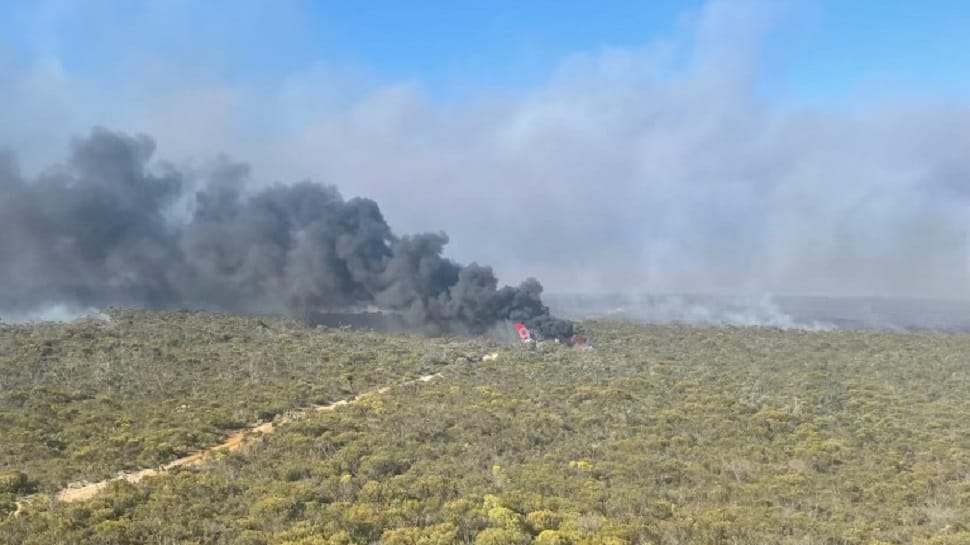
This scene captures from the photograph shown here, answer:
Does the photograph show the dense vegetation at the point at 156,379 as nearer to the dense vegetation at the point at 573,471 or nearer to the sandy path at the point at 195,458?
the sandy path at the point at 195,458

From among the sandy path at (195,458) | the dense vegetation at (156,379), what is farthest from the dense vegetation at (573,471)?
the sandy path at (195,458)

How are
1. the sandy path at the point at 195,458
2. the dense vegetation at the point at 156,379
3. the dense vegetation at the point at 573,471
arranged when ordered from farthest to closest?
the dense vegetation at the point at 156,379 < the sandy path at the point at 195,458 < the dense vegetation at the point at 573,471

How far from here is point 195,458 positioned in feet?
74.4

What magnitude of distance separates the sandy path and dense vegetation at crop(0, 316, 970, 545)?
41.9 inches

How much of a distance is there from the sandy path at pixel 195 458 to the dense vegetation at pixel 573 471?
107cm

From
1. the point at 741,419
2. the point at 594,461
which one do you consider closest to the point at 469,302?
the point at 741,419

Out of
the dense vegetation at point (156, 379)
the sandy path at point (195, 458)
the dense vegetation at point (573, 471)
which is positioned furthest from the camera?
the dense vegetation at point (156, 379)

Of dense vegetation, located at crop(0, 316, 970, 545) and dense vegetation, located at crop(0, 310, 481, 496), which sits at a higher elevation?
dense vegetation, located at crop(0, 310, 481, 496)

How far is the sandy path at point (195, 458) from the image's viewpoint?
18.5m

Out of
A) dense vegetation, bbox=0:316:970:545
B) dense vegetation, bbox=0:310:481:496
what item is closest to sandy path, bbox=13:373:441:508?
dense vegetation, bbox=0:310:481:496

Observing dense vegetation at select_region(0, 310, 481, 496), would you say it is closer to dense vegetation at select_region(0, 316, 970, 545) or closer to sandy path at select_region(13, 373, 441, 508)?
sandy path at select_region(13, 373, 441, 508)

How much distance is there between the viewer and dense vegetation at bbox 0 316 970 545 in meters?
15.9

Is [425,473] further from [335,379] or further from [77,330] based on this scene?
[77,330]

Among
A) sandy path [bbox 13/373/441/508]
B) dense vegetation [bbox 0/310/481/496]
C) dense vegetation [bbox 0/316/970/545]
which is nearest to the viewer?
dense vegetation [bbox 0/316/970/545]
